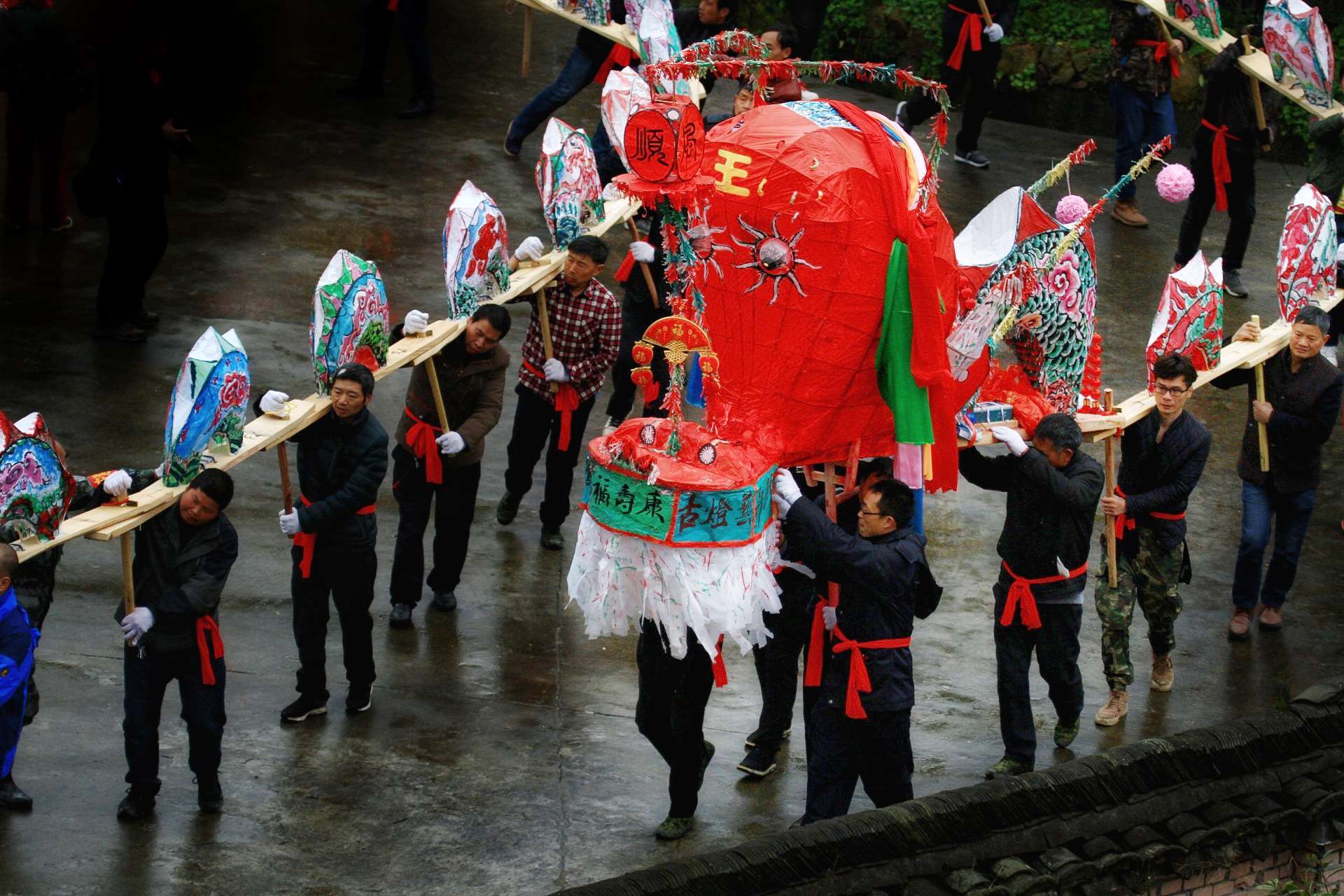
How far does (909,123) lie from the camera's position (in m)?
11.2

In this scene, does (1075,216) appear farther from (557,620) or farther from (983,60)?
(983,60)

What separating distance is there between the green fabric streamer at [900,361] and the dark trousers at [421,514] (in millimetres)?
2266

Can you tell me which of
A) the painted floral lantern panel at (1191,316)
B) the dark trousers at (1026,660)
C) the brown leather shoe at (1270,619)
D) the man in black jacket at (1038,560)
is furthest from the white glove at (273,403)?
the brown leather shoe at (1270,619)

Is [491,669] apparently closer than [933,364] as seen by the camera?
No

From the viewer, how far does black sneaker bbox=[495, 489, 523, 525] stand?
8.02 m

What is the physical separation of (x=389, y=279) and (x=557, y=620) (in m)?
3.30

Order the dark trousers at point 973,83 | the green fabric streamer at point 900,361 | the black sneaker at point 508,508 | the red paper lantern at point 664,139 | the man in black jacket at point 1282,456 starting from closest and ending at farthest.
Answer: the red paper lantern at point 664,139
the green fabric streamer at point 900,361
the man in black jacket at point 1282,456
the black sneaker at point 508,508
the dark trousers at point 973,83

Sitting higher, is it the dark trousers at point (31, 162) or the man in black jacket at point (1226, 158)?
the man in black jacket at point (1226, 158)

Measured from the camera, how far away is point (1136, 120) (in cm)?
1104

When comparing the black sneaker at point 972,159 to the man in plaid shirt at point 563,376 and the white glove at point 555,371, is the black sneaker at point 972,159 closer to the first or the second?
the man in plaid shirt at point 563,376

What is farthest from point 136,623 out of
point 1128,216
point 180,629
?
point 1128,216

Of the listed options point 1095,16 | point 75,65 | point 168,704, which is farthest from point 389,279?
point 1095,16

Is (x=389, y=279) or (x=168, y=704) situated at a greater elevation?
(x=389, y=279)

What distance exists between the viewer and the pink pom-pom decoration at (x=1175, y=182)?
7418 mm
